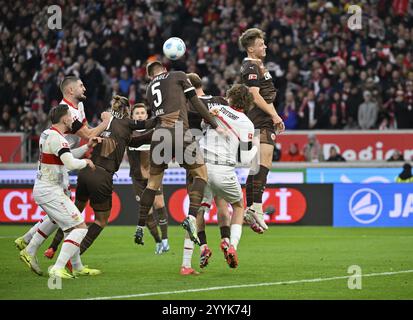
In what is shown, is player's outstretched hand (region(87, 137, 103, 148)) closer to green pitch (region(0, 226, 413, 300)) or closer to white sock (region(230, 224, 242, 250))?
green pitch (region(0, 226, 413, 300))

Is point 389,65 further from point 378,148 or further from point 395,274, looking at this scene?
Answer: point 395,274

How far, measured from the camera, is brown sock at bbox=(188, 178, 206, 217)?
11703mm

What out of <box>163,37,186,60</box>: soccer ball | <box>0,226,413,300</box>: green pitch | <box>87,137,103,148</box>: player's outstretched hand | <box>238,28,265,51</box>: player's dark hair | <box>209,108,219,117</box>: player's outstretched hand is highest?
<box>238,28,265,51</box>: player's dark hair

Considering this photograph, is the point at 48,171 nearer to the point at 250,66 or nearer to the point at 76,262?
the point at 76,262

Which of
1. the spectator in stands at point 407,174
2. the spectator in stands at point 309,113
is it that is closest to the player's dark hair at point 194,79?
the spectator in stands at point 407,174

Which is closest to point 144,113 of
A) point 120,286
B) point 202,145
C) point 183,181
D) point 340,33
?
point 202,145

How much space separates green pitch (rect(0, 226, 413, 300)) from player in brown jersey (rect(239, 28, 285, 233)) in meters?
Result: 0.87

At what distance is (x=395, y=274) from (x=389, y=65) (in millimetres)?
14516

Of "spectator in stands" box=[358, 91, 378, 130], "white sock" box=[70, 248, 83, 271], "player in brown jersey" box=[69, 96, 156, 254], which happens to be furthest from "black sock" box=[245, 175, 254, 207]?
"spectator in stands" box=[358, 91, 378, 130]

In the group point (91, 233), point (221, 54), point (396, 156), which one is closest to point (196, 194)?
point (91, 233)

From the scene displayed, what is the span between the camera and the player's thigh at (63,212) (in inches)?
440

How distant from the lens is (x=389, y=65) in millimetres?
25234

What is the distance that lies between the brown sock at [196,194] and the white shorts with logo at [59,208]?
1.44 meters

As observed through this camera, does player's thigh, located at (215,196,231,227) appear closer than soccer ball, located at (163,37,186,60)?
Yes
